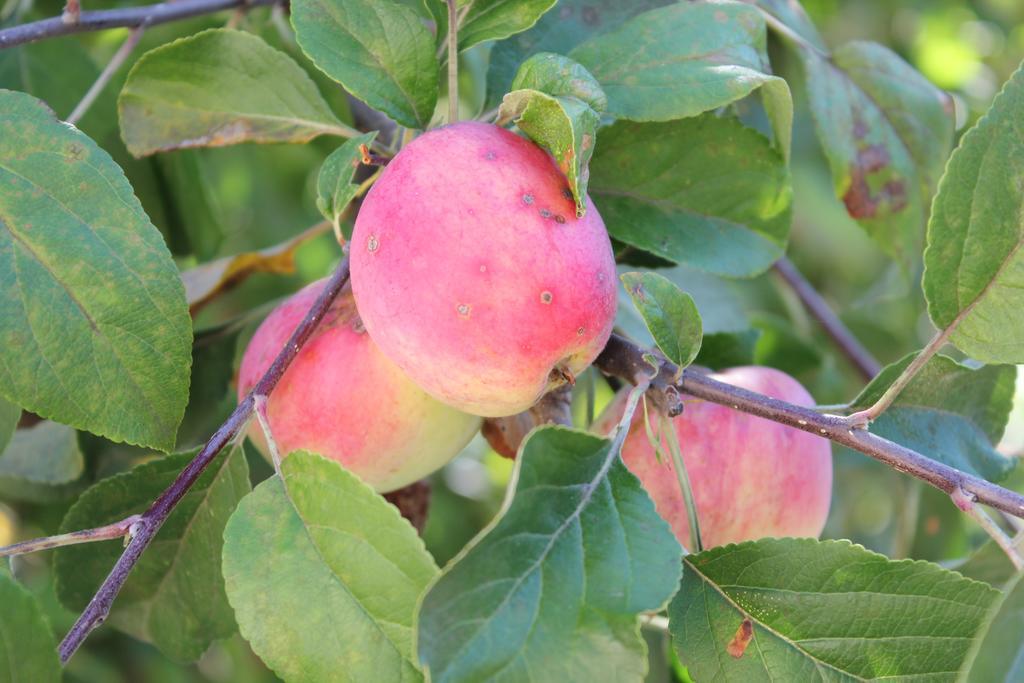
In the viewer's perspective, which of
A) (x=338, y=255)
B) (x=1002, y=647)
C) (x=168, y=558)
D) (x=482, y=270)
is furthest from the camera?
(x=338, y=255)

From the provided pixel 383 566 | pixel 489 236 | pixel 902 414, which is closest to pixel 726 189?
pixel 902 414

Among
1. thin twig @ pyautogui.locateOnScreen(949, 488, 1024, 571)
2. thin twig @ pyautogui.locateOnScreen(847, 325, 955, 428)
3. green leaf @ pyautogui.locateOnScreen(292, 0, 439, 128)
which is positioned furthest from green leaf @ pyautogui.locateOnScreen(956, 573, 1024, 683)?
green leaf @ pyautogui.locateOnScreen(292, 0, 439, 128)

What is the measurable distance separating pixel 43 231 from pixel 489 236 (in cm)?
32

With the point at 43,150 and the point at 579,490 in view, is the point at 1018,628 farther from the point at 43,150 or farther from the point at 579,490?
the point at 43,150

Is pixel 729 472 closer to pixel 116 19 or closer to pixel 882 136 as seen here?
pixel 882 136

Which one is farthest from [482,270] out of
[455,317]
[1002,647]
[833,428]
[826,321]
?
[826,321]

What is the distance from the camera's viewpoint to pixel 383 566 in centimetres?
71

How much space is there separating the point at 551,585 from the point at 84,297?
0.38 meters

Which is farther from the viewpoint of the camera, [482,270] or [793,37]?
[793,37]

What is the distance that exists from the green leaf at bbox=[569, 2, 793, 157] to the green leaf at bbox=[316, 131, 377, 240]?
0.20m

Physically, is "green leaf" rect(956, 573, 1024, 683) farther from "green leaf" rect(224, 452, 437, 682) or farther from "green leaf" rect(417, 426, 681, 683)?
"green leaf" rect(224, 452, 437, 682)

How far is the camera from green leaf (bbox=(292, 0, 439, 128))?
82 centimetres

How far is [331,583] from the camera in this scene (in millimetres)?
725

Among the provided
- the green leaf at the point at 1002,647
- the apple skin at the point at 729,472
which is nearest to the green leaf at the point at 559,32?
the apple skin at the point at 729,472
